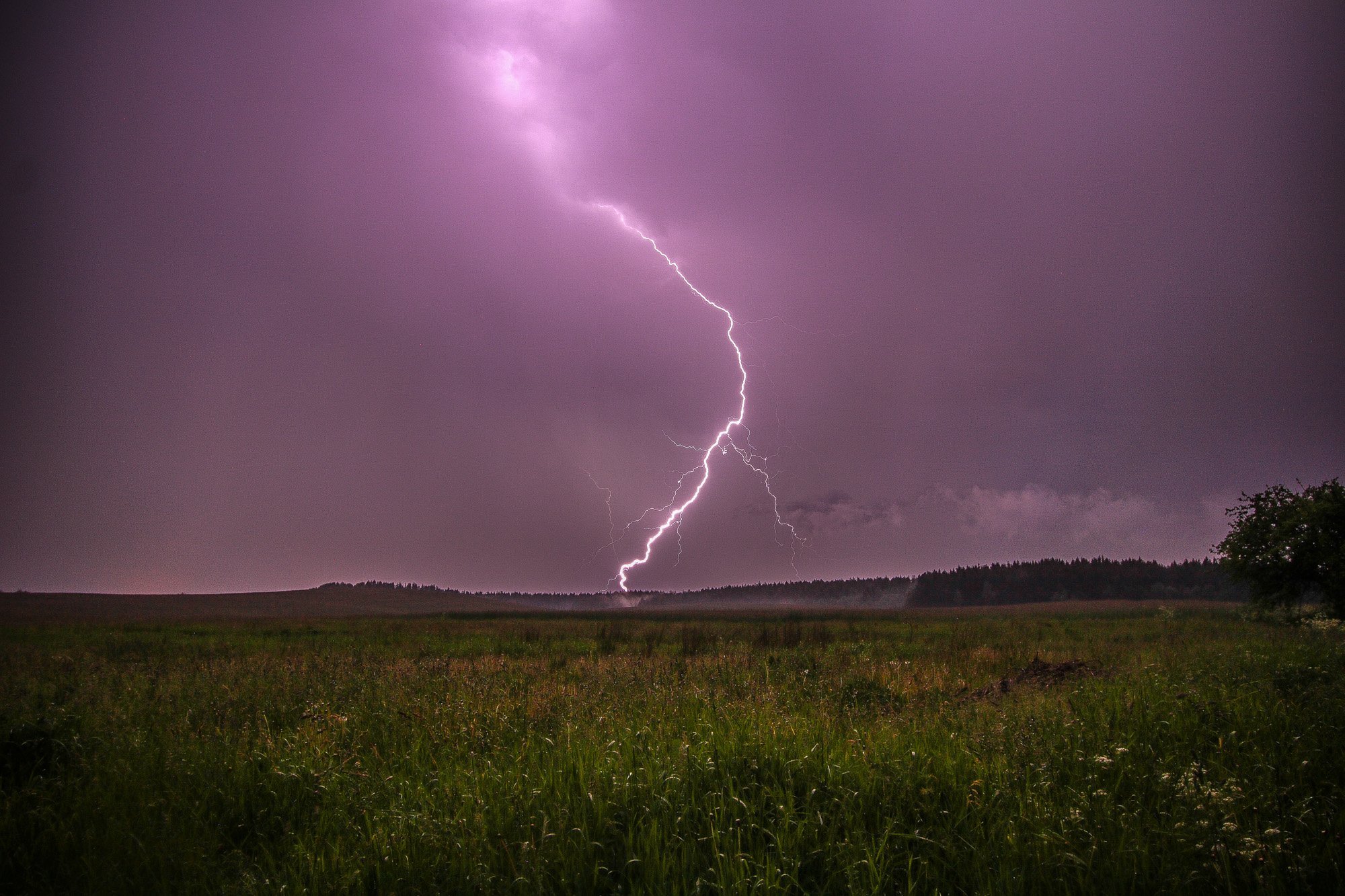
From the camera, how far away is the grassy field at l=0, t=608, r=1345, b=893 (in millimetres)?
3395

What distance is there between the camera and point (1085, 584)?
148375 mm

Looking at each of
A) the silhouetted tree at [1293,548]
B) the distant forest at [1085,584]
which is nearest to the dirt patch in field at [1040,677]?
the silhouetted tree at [1293,548]

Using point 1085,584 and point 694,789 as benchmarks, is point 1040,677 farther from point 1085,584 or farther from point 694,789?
point 1085,584

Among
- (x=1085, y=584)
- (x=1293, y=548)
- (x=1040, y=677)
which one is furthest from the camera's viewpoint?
(x=1085, y=584)

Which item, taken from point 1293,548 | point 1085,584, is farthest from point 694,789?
point 1085,584

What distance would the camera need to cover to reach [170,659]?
16094 millimetres

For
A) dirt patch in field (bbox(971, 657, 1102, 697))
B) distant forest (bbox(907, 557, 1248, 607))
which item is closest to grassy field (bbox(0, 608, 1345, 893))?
dirt patch in field (bbox(971, 657, 1102, 697))

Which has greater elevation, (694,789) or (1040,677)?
(694,789)

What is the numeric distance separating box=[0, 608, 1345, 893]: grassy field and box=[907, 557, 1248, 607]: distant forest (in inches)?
Result: 6113

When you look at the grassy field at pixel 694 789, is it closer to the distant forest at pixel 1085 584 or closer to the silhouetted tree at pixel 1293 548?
the silhouetted tree at pixel 1293 548

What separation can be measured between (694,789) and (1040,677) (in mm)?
9029

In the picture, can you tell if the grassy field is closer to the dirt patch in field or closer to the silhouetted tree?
the dirt patch in field

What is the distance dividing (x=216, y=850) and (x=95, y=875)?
2.06 feet

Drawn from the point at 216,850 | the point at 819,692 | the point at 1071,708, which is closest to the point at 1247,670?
the point at 1071,708
